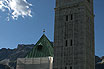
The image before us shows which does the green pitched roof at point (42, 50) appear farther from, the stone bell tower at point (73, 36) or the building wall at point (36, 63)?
the stone bell tower at point (73, 36)

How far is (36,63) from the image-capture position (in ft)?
162

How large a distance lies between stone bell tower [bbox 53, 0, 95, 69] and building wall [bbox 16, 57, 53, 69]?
21.8 feet

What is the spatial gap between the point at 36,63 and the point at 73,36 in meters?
13.9

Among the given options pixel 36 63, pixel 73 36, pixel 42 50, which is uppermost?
pixel 73 36

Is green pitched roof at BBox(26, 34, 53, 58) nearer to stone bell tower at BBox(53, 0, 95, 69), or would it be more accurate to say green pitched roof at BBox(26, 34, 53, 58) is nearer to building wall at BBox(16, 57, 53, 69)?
building wall at BBox(16, 57, 53, 69)

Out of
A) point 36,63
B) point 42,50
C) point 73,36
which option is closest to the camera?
point 73,36

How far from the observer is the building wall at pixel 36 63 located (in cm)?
4794

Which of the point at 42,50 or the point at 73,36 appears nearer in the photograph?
the point at 73,36

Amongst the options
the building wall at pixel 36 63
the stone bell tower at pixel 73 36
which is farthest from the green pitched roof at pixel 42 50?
the stone bell tower at pixel 73 36

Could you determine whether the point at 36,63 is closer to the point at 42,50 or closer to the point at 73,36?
the point at 42,50

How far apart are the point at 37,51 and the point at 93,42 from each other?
1577cm

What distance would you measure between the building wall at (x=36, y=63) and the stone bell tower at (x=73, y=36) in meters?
6.64

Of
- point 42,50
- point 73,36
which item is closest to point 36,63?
point 42,50

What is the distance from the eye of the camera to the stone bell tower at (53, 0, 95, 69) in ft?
129
